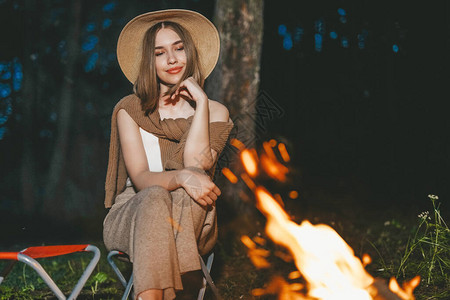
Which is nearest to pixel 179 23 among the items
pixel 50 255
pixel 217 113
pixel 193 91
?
pixel 193 91

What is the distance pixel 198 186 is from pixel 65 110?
7.87m

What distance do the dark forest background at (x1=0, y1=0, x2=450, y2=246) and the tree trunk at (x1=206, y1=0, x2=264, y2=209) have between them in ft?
9.56

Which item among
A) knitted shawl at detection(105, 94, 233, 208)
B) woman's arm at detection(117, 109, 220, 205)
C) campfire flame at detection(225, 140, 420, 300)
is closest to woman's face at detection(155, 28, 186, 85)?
knitted shawl at detection(105, 94, 233, 208)

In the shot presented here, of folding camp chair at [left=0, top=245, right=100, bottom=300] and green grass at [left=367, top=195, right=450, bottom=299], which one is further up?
folding camp chair at [left=0, top=245, right=100, bottom=300]

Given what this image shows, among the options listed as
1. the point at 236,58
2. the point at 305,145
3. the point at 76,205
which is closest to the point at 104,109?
the point at 76,205

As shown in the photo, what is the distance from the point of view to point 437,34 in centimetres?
824

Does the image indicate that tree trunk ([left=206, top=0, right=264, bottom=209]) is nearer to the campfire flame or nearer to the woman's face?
the campfire flame

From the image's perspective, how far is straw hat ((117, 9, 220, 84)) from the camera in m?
3.42

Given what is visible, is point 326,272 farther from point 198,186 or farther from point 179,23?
point 179,23

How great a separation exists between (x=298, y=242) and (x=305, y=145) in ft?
22.9

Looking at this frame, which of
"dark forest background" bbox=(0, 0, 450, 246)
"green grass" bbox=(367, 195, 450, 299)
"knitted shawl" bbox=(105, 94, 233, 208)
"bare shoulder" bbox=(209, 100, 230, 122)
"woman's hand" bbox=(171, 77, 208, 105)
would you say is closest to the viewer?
"green grass" bbox=(367, 195, 450, 299)

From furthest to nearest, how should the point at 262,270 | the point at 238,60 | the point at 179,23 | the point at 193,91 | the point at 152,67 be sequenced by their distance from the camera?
1. the point at 238,60
2. the point at 262,270
3. the point at 179,23
4. the point at 152,67
5. the point at 193,91

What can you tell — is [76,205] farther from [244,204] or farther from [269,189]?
[244,204]

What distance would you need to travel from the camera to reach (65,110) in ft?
32.2
